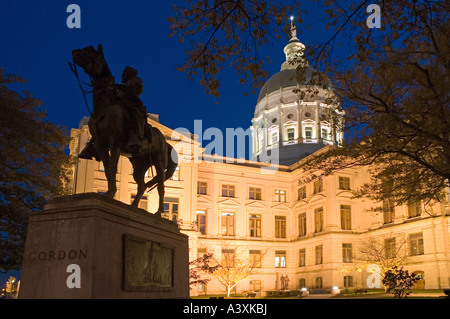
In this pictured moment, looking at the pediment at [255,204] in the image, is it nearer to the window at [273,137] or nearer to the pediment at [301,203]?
the pediment at [301,203]

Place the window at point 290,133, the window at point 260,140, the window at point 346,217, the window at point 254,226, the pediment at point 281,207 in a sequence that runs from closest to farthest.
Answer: the window at point 346,217 < the window at point 254,226 < the pediment at point 281,207 < the window at point 290,133 < the window at point 260,140

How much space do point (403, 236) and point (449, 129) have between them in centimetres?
3095

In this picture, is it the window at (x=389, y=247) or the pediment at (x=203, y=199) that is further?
the pediment at (x=203, y=199)

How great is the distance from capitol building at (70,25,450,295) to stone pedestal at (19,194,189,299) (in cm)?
3391

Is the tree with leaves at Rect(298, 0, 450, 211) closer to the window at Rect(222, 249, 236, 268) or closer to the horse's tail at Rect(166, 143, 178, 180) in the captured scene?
the horse's tail at Rect(166, 143, 178, 180)

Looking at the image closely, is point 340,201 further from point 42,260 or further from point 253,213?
point 42,260

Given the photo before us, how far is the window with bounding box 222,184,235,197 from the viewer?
54.0 metres

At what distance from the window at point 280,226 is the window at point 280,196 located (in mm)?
2195

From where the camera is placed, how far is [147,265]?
25.6ft

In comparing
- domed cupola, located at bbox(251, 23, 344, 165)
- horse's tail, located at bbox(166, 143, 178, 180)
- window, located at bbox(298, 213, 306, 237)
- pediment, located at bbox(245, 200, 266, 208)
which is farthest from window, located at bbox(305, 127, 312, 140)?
horse's tail, located at bbox(166, 143, 178, 180)

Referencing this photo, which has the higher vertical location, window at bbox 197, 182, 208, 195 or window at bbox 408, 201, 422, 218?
window at bbox 197, 182, 208, 195

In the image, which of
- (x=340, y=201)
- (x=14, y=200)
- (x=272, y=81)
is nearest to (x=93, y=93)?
(x=14, y=200)

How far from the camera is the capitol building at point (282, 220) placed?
4106 cm

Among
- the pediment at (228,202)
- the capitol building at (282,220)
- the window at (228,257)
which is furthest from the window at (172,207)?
the pediment at (228,202)
